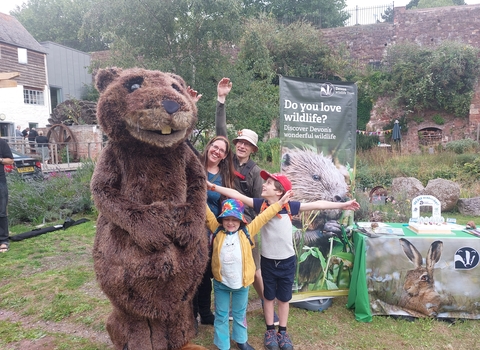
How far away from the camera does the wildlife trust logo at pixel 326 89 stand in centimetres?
340

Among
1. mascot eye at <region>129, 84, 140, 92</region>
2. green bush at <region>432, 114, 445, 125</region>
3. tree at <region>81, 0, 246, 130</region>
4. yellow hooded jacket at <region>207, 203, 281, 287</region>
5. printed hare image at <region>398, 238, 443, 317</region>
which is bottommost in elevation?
printed hare image at <region>398, 238, 443, 317</region>

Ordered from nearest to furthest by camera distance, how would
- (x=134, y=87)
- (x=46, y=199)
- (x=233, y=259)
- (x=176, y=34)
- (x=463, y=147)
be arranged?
(x=134, y=87)
(x=233, y=259)
(x=46, y=199)
(x=176, y=34)
(x=463, y=147)

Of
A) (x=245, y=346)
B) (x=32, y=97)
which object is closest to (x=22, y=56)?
(x=32, y=97)

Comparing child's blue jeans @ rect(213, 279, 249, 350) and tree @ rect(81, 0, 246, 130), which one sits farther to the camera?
→ tree @ rect(81, 0, 246, 130)

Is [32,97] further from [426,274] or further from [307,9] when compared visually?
[426,274]

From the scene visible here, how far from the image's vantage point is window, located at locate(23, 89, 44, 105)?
62.1 ft

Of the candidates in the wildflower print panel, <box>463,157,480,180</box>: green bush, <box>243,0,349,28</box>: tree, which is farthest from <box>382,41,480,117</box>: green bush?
the wildflower print panel

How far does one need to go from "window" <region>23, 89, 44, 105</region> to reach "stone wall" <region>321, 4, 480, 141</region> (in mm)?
16095

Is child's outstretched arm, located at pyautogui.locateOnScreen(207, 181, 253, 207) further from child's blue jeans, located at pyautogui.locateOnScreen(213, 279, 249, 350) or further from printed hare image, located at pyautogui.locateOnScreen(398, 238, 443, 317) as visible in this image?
printed hare image, located at pyautogui.locateOnScreen(398, 238, 443, 317)

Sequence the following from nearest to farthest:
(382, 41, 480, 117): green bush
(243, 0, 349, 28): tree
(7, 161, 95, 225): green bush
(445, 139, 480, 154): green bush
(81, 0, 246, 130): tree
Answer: (7, 161, 95, 225): green bush, (81, 0, 246, 130): tree, (445, 139, 480, 154): green bush, (382, 41, 480, 117): green bush, (243, 0, 349, 28): tree

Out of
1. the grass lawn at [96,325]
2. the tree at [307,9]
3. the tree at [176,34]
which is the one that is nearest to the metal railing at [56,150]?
the tree at [176,34]

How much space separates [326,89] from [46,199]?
623 cm

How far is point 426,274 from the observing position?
319cm

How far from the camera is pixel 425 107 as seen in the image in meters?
14.8
